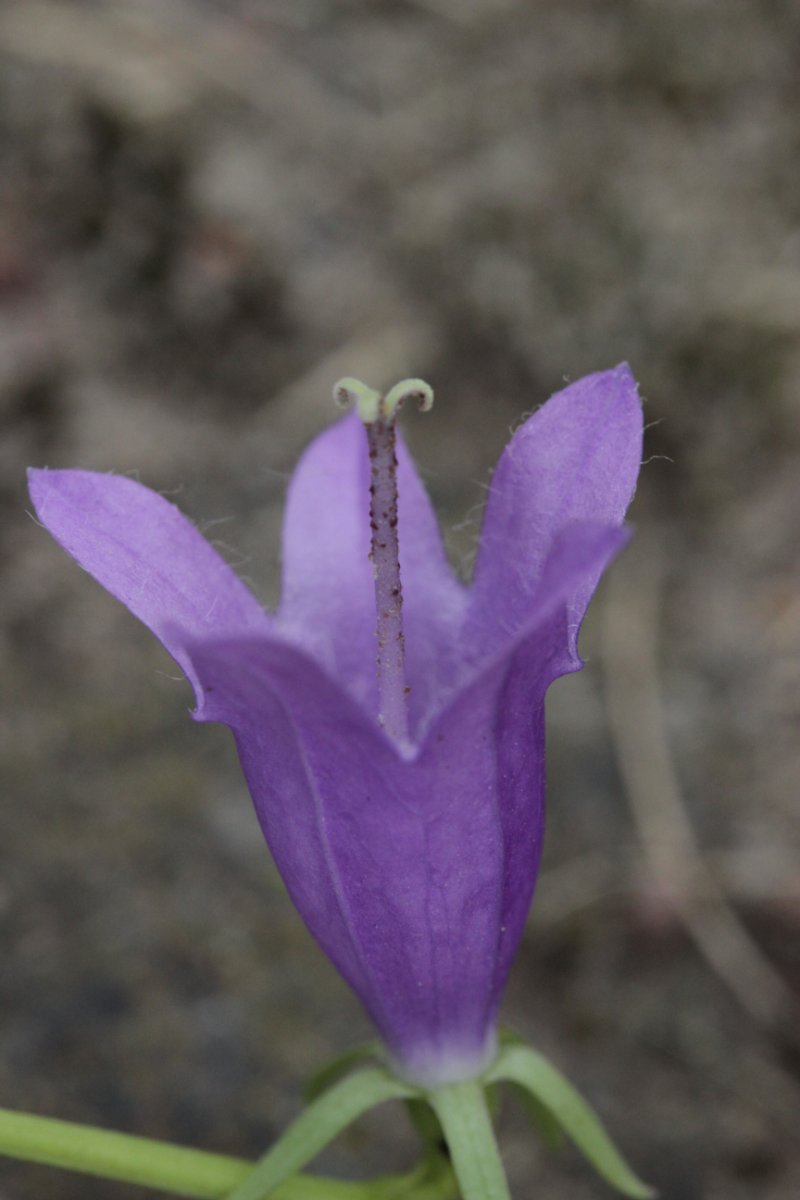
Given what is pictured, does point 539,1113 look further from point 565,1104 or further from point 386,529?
point 386,529

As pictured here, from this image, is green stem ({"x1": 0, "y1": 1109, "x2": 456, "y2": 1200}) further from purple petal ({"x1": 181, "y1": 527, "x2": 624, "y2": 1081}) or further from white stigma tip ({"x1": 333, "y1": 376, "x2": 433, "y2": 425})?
white stigma tip ({"x1": 333, "y1": 376, "x2": 433, "y2": 425})

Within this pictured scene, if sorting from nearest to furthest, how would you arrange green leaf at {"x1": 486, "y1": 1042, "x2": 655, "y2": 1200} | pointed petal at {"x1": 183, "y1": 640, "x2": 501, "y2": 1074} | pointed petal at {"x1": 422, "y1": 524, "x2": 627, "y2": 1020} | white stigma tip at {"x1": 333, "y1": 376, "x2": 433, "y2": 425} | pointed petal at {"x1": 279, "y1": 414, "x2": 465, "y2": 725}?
pointed petal at {"x1": 422, "y1": 524, "x2": 627, "y2": 1020} < pointed petal at {"x1": 183, "y1": 640, "x2": 501, "y2": 1074} < white stigma tip at {"x1": 333, "y1": 376, "x2": 433, "y2": 425} < green leaf at {"x1": 486, "y1": 1042, "x2": 655, "y2": 1200} < pointed petal at {"x1": 279, "y1": 414, "x2": 465, "y2": 725}

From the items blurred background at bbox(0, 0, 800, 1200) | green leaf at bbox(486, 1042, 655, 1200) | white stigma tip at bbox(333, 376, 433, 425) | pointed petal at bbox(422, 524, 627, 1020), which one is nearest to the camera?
pointed petal at bbox(422, 524, 627, 1020)

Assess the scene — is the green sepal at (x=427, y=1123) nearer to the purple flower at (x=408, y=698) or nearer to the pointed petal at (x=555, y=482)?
the purple flower at (x=408, y=698)

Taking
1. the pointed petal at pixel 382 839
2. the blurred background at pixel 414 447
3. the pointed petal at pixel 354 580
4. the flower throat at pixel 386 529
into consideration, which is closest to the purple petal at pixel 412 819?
the pointed petal at pixel 382 839

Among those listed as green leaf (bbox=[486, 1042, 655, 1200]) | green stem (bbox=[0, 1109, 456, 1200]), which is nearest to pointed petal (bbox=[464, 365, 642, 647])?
green leaf (bbox=[486, 1042, 655, 1200])
